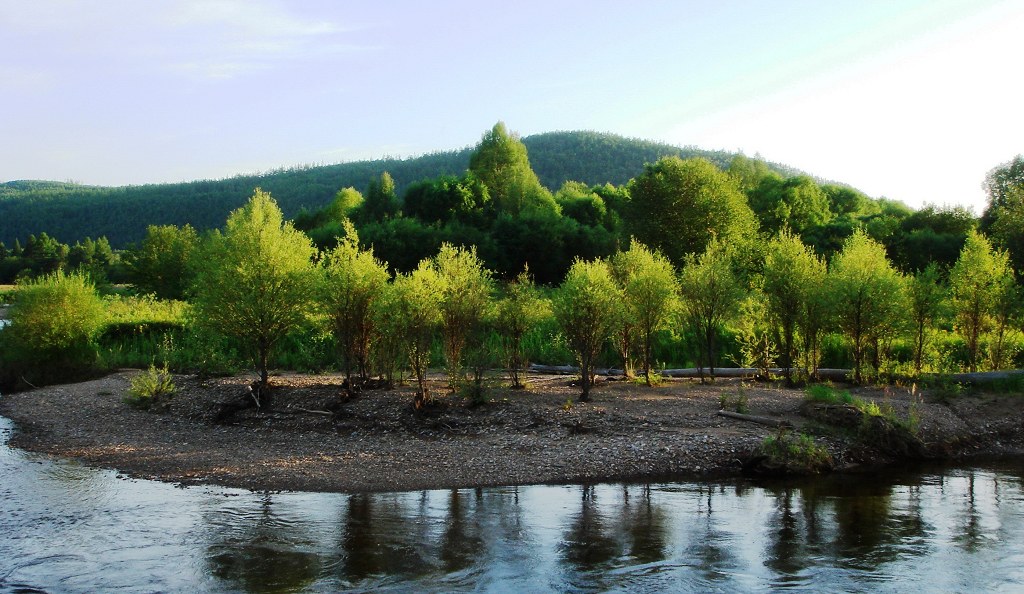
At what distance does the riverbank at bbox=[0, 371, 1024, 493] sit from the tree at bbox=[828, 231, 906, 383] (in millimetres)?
2009

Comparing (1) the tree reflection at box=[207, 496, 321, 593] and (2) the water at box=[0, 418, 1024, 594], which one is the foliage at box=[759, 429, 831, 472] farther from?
(1) the tree reflection at box=[207, 496, 321, 593]

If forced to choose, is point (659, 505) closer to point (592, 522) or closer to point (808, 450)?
point (592, 522)

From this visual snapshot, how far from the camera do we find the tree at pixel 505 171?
2746 inches

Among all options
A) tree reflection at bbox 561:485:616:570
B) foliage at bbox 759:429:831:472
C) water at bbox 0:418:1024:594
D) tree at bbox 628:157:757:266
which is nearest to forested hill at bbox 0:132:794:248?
tree at bbox 628:157:757:266

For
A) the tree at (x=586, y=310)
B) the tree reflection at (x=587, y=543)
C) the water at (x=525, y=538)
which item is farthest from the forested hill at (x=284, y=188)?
the tree reflection at (x=587, y=543)

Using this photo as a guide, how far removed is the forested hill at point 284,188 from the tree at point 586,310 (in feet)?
355

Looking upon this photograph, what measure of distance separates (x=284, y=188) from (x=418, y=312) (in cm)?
14383

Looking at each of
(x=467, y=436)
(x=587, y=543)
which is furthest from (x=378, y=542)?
(x=467, y=436)

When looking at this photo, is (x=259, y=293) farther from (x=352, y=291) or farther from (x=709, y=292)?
(x=709, y=292)

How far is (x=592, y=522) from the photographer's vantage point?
46.8 feet

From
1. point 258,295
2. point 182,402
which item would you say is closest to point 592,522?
point 258,295

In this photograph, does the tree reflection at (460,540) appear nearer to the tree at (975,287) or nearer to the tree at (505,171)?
the tree at (975,287)

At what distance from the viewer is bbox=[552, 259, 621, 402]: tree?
22.2 m

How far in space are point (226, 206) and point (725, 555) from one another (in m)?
154
